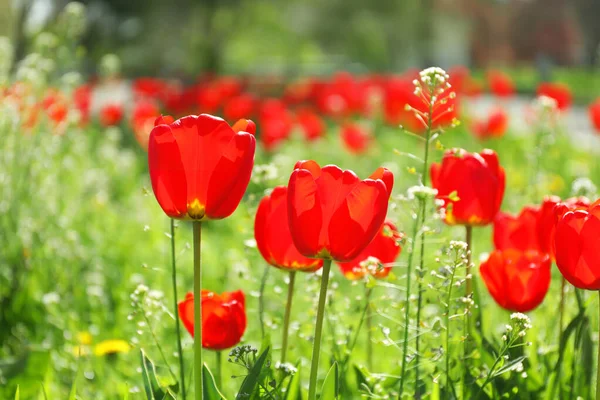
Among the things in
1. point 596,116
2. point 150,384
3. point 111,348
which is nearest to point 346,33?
point 596,116

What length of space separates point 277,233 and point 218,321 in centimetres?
22

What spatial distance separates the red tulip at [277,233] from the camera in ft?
5.32

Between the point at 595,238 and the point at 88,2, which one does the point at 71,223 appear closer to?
the point at 595,238

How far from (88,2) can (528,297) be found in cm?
2044

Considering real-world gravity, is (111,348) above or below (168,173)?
below

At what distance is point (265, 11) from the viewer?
810 inches

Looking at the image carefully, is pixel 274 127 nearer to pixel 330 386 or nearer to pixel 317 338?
pixel 330 386

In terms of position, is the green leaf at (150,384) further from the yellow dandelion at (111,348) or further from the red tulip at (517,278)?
the yellow dandelion at (111,348)

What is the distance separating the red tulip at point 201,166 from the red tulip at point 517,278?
69 centimetres

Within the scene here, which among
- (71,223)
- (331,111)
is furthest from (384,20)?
(71,223)

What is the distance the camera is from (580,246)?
4.75 ft

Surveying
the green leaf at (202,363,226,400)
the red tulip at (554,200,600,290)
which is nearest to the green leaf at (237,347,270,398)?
the green leaf at (202,363,226,400)

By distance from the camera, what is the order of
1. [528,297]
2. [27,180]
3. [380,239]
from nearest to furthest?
[528,297] < [380,239] < [27,180]

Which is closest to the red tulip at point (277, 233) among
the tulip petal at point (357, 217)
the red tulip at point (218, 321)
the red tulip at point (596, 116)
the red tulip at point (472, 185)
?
the red tulip at point (218, 321)
